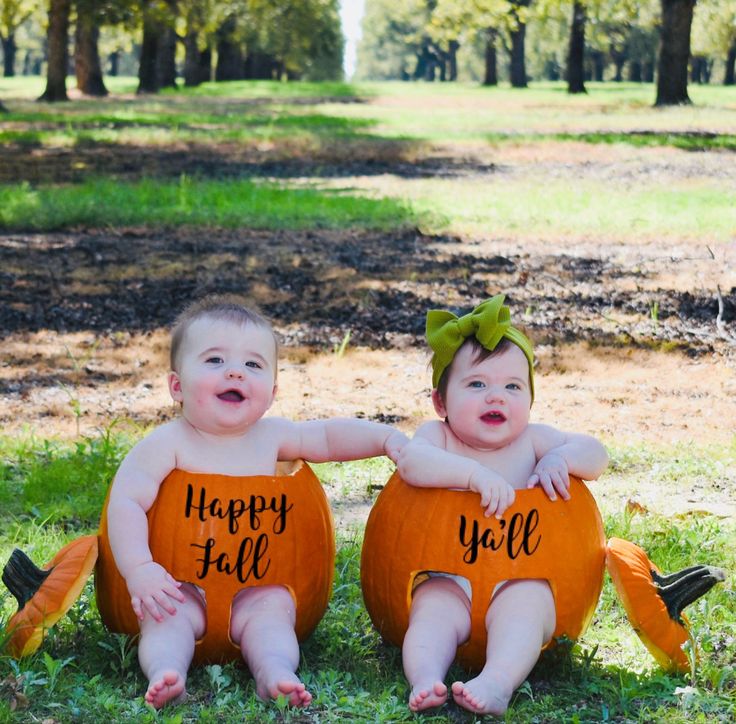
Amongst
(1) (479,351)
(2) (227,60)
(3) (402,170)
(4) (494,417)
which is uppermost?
(2) (227,60)

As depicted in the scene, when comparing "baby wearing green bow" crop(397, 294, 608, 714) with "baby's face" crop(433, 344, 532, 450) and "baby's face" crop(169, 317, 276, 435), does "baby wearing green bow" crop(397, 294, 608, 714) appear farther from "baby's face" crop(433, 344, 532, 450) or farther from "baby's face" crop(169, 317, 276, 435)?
"baby's face" crop(169, 317, 276, 435)

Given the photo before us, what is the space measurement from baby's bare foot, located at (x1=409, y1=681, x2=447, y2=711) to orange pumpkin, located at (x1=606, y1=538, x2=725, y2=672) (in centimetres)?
74

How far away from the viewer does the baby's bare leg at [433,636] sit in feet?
10.3

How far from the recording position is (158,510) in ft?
11.8

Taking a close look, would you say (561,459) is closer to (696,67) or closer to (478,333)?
(478,333)

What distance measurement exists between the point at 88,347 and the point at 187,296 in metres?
1.54

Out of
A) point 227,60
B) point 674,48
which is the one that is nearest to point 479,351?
point 674,48

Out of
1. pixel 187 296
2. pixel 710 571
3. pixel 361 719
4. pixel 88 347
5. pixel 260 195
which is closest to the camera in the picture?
pixel 361 719

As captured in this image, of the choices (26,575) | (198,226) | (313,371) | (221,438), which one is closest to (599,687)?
(221,438)

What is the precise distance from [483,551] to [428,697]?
1.79ft

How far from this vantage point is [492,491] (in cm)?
349

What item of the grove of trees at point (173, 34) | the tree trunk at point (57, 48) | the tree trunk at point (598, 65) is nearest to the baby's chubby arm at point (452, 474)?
the grove of trees at point (173, 34)

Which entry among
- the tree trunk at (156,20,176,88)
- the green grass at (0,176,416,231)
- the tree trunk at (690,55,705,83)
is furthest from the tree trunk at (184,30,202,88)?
the tree trunk at (690,55,705,83)

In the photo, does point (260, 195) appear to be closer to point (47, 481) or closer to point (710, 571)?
point (47, 481)
